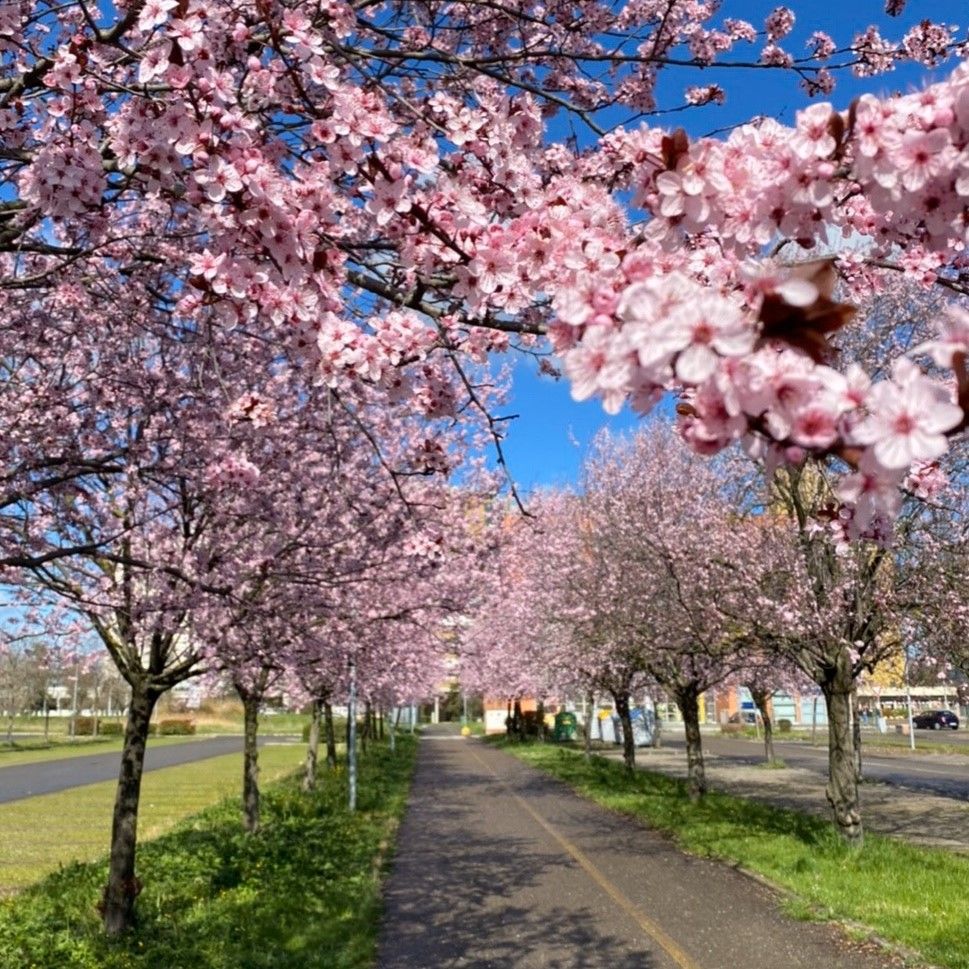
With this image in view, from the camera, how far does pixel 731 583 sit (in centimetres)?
1434

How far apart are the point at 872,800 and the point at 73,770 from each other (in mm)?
28008

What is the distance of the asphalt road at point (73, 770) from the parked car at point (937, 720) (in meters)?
45.1

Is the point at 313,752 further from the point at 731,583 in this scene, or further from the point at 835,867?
the point at 835,867

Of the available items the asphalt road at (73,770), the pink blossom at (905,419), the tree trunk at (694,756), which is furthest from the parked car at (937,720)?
the pink blossom at (905,419)

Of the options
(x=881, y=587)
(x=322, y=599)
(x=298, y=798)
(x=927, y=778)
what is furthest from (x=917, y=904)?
(x=927, y=778)

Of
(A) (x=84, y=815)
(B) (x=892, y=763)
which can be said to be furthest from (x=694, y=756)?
(B) (x=892, y=763)

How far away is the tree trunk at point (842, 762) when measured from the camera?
12.7 meters

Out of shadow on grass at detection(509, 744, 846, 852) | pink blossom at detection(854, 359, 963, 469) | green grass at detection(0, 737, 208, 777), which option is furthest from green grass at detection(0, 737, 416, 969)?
green grass at detection(0, 737, 208, 777)

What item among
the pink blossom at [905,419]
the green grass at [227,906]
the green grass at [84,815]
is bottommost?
the green grass at [84,815]

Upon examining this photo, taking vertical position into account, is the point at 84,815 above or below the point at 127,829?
below

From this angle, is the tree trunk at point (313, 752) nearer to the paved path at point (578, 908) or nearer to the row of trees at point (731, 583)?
the paved path at point (578, 908)

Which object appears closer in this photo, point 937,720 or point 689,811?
point 689,811

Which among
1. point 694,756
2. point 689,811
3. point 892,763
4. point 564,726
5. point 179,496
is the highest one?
point 179,496

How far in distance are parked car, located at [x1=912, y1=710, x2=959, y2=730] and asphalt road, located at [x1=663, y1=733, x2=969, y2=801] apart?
11160 mm
